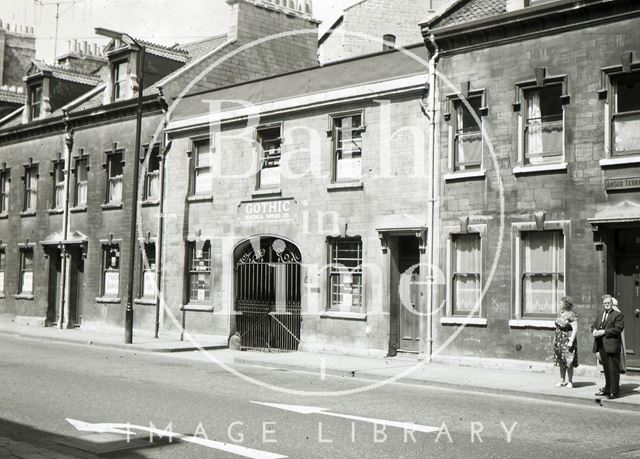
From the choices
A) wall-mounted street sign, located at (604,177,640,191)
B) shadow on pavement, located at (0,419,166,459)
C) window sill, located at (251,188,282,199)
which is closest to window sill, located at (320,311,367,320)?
window sill, located at (251,188,282,199)

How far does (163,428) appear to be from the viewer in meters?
10.0

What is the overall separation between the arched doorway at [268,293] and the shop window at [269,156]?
1779 mm

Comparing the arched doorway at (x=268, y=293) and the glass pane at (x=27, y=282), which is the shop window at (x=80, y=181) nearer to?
the glass pane at (x=27, y=282)

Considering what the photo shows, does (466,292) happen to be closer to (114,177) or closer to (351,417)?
(351,417)

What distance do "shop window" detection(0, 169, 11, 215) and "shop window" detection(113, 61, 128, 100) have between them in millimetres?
8652

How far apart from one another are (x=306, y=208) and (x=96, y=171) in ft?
38.5

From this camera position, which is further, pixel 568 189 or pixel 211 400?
pixel 568 189

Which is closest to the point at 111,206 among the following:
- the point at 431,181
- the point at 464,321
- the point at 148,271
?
the point at 148,271

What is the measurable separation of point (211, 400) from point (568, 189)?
964cm

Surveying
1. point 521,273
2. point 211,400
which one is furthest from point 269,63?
point 211,400

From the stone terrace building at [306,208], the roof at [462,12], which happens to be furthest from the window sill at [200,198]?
the roof at [462,12]

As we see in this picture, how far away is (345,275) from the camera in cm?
2203

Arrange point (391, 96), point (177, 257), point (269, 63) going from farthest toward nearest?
point (269, 63) < point (177, 257) < point (391, 96)

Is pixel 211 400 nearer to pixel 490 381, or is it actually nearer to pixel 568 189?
pixel 490 381
